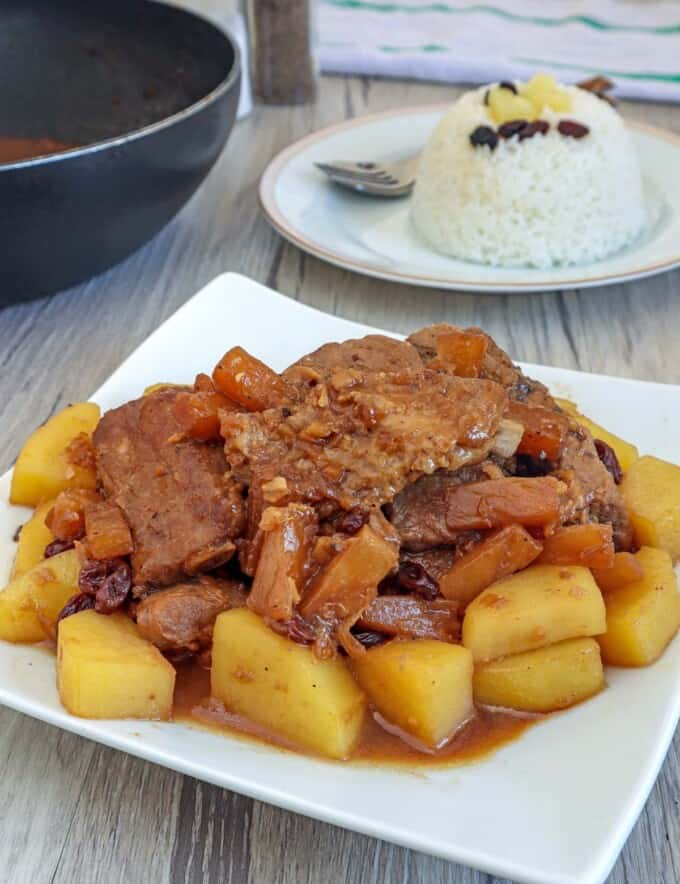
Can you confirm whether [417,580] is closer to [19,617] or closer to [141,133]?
[19,617]

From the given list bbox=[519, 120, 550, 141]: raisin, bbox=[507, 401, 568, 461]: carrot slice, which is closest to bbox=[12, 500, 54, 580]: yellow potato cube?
bbox=[507, 401, 568, 461]: carrot slice

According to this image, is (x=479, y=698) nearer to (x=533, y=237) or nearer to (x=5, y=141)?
(x=533, y=237)

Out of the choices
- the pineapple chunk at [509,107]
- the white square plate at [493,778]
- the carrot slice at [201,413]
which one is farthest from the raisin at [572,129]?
the white square plate at [493,778]

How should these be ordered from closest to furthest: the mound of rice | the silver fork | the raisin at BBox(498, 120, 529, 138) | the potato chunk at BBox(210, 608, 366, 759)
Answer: the potato chunk at BBox(210, 608, 366, 759) → the mound of rice → the raisin at BBox(498, 120, 529, 138) → the silver fork

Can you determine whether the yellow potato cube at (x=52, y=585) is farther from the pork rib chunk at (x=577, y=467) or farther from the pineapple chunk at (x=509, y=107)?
the pineapple chunk at (x=509, y=107)

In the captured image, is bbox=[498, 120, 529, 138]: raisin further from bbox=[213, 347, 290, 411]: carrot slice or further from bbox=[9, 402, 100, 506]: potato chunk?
bbox=[9, 402, 100, 506]: potato chunk

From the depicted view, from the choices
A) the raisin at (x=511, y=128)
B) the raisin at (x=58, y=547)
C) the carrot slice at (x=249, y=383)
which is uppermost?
the carrot slice at (x=249, y=383)
